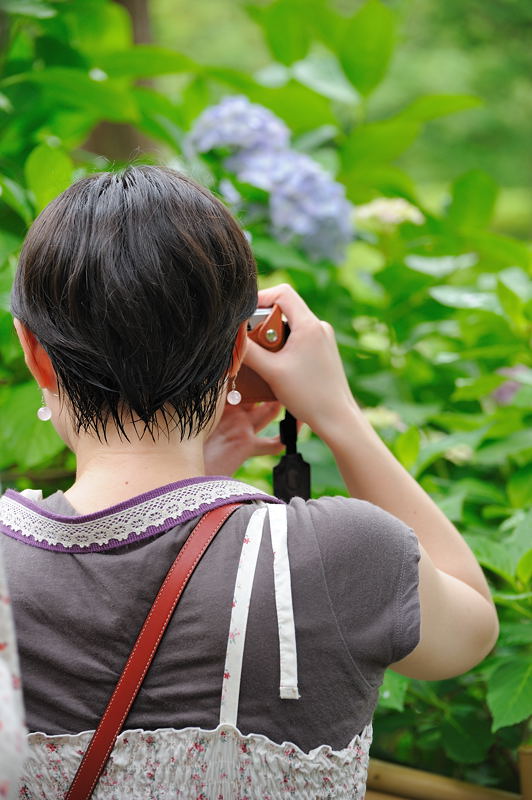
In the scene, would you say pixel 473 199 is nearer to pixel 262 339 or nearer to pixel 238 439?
pixel 238 439

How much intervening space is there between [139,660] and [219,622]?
76 millimetres

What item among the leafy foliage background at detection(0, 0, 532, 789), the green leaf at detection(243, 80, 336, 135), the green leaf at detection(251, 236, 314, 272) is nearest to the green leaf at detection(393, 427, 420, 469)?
the leafy foliage background at detection(0, 0, 532, 789)

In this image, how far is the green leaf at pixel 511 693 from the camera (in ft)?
3.89

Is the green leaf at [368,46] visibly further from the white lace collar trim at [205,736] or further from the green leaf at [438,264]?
the white lace collar trim at [205,736]

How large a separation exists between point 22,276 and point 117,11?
5.42 ft

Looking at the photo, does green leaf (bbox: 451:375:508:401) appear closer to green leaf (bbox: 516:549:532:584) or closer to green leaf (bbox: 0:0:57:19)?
green leaf (bbox: 516:549:532:584)

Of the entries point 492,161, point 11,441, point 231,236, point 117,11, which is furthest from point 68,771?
point 492,161

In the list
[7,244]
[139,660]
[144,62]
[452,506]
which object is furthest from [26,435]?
[144,62]

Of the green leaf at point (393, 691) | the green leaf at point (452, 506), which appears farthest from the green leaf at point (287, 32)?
the green leaf at point (393, 691)

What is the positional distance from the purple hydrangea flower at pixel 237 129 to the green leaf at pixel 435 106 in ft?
1.26

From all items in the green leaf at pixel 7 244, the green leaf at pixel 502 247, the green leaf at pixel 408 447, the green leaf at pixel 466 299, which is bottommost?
the green leaf at pixel 408 447

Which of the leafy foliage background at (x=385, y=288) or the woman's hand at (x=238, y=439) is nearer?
the woman's hand at (x=238, y=439)

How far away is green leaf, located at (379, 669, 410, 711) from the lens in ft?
3.95

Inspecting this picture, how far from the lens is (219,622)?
0.79 m
